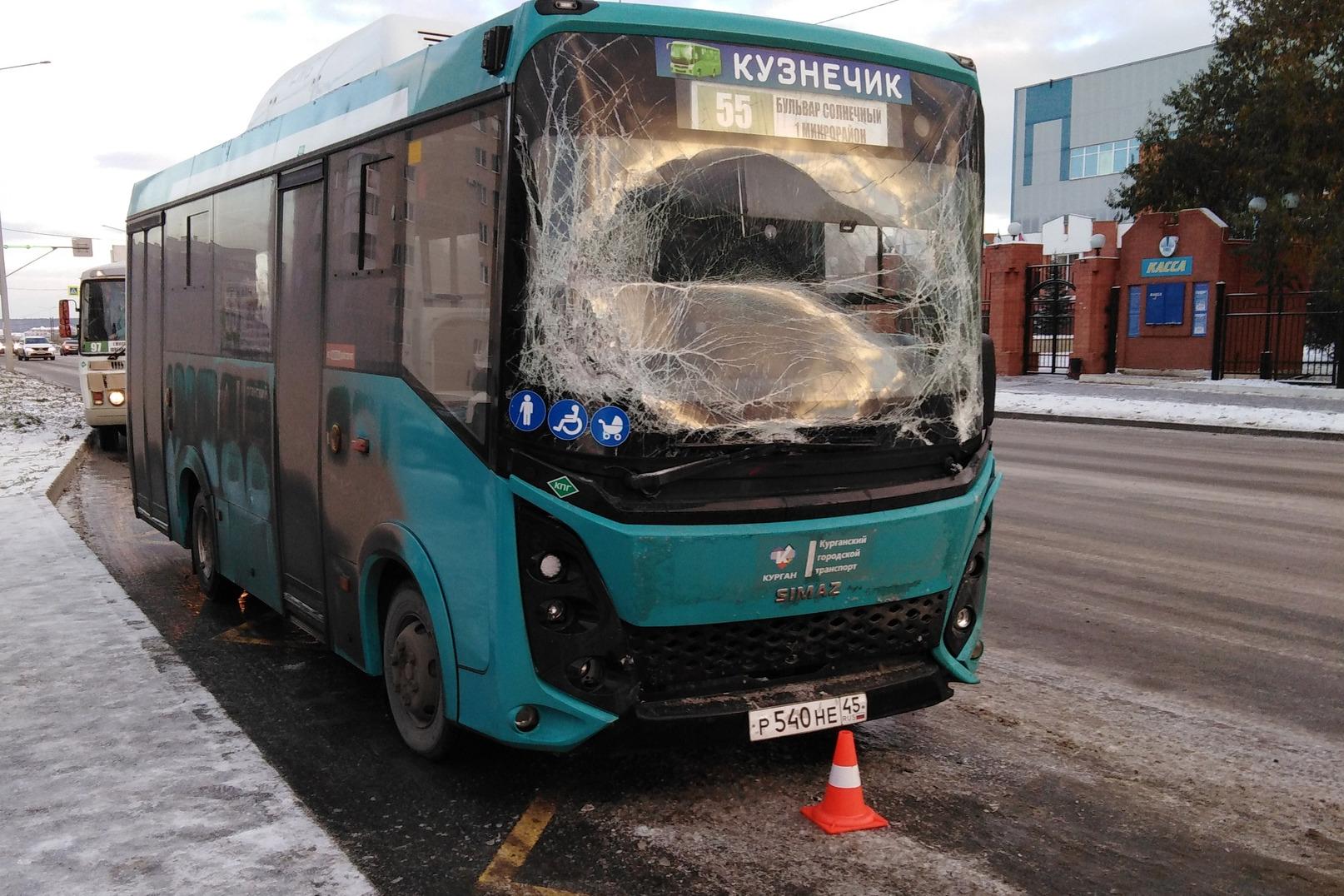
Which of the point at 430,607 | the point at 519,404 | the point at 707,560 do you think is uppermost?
the point at 519,404

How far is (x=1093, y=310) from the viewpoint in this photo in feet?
105

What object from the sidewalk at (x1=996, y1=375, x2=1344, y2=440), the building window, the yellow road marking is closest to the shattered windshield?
the yellow road marking

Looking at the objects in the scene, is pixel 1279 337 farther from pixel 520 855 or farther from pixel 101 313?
pixel 520 855

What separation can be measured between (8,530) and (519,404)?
829cm

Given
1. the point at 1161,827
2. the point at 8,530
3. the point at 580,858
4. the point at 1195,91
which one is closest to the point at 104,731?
the point at 580,858

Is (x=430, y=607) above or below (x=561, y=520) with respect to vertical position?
below

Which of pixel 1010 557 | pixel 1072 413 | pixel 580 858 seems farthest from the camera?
pixel 1072 413

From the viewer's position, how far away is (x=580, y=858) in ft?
13.1

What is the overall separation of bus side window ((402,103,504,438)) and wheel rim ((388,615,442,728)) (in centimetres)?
103

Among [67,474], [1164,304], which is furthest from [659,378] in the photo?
[1164,304]

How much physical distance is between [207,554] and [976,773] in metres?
5.32

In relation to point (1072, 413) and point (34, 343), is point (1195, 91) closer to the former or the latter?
point (1072, 413)

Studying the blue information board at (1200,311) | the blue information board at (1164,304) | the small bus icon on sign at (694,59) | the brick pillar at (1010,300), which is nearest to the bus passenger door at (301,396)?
the small bus icon on sign at (694,59)

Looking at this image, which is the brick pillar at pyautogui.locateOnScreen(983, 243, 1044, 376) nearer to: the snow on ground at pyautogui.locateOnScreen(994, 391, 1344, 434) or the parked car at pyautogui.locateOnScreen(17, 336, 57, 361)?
the snow on ground at pyautogui.locateOnScreen(994, 391, 1344, 434)
